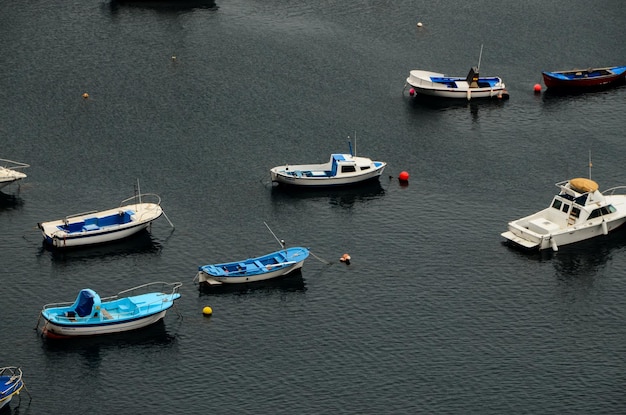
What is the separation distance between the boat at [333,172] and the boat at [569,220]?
22.5 metres

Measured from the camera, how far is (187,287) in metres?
143

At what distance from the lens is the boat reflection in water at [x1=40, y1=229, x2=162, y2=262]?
150 meters

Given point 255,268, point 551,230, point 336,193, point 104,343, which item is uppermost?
point 336,193

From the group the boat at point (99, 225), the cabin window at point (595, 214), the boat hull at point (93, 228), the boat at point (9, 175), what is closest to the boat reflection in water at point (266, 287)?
the boat hull at point (93, 228)

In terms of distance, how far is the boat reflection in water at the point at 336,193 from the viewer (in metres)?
165

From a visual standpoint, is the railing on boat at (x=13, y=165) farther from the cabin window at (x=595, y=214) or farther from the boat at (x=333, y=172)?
the cabin window at (x=595, y=214)

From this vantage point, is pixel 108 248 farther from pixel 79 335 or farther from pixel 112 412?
pixel 112 412

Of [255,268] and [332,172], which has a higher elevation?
[332,172]

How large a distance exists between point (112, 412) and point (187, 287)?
75.9 feet

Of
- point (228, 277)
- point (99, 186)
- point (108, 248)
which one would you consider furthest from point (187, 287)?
point (99, 186)

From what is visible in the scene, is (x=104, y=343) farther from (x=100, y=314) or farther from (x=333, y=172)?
(x=333, y=172)

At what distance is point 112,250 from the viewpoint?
152 m

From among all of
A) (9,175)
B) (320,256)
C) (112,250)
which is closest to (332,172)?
(320,256)

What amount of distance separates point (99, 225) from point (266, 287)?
79.6 ft
